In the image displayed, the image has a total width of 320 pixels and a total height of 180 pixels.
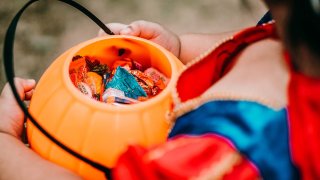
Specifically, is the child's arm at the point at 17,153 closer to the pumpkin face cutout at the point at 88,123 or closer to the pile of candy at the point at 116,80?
the pumpkin face cutout at the point at 88,123

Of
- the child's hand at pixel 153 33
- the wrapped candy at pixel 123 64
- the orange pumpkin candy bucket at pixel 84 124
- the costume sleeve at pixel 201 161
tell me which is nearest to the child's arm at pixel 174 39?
the child's hand at pixel 153 33

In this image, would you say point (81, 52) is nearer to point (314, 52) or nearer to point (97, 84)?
point (97, 84)

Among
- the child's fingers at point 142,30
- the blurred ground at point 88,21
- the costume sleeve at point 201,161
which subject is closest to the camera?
the costume sleeve at point 201,161

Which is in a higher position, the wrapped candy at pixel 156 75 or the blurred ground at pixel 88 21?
the wrapped candy at pixel 156 75

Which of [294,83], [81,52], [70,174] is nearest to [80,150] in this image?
[70,174]

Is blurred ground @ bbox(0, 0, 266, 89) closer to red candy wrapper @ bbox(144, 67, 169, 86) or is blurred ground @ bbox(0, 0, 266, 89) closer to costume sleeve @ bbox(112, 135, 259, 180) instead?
red candy wrapper @ bbox(144, 67, 169, 86)

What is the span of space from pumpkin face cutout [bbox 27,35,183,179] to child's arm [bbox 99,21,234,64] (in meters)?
0.21

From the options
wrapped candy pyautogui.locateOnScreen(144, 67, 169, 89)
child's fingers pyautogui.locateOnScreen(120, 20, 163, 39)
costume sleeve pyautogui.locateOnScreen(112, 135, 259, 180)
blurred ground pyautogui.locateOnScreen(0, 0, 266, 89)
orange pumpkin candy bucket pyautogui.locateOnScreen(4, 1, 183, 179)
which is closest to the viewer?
costume sleeve pyautogui.locateOnScreen(112, 135, 259, 180)

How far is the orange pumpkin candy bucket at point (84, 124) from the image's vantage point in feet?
2.21

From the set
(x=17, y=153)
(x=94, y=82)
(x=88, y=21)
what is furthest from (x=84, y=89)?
(x=88, y=21)

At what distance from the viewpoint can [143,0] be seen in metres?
1.35

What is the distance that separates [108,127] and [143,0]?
0.75m

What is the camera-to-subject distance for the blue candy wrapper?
76 cm

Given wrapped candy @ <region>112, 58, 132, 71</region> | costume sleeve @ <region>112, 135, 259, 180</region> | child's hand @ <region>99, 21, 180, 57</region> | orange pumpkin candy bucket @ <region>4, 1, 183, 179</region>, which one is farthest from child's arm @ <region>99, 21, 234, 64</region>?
costume sleeve @ <region>112, 135, 259, 180</region>
